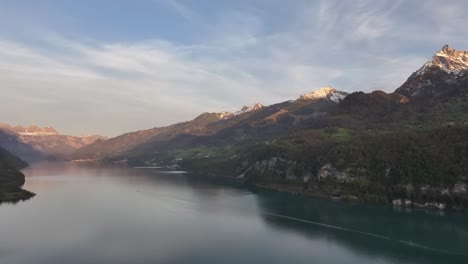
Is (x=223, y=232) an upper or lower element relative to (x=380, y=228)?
lower

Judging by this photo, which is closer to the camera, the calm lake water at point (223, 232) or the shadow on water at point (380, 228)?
the calm lake water at point (223, 232)

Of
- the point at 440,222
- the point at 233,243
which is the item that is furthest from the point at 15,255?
the point at 440,222

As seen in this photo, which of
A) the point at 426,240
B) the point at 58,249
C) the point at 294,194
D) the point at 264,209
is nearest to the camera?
the point at 58,249

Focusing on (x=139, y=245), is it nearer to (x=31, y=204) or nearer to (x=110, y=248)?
(x=110, y=248)

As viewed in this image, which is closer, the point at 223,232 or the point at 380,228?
the point at 223,232
